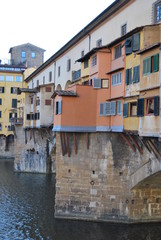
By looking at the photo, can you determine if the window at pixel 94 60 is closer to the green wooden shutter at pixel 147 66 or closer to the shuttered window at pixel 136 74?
the shuttered window at pixel 136 74

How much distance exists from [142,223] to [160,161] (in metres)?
6.66

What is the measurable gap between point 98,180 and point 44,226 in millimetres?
5198

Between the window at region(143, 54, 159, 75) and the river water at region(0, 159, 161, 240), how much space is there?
10.9m

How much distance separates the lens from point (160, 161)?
20062mm

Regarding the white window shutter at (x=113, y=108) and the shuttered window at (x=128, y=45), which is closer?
the shuttered window at (x=128, y=45)

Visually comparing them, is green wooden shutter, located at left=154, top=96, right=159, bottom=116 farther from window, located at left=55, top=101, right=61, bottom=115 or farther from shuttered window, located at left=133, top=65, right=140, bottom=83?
window, located at left=55, top=101, right=61, bottom=115

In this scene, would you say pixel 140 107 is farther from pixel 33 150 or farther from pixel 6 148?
pixel 6 148

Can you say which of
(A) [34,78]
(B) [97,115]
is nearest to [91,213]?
(B) [97,115]

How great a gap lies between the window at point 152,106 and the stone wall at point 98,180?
185 inches

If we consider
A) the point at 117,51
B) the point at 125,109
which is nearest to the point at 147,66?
the point at 125,109

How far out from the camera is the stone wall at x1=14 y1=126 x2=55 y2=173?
50.4m

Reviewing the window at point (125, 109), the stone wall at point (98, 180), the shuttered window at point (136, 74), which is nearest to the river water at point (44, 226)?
the stone wall at point (98, 180)

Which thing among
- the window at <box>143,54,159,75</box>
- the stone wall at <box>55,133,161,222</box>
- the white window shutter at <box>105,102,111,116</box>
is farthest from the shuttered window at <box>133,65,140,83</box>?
the stone wall at <box>55,133,161,222</box>

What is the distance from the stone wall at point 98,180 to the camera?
80.0 feet
